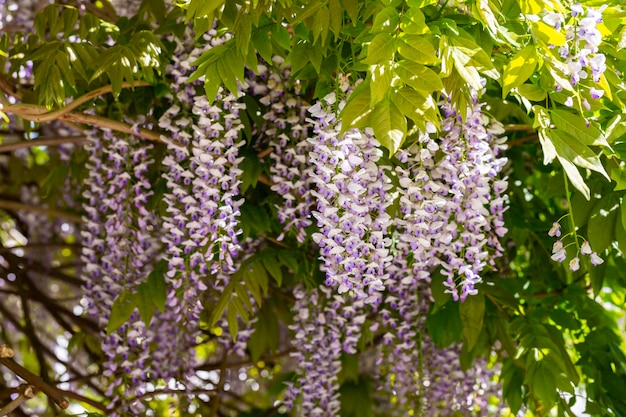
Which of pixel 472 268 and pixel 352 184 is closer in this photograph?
pixel 352 184

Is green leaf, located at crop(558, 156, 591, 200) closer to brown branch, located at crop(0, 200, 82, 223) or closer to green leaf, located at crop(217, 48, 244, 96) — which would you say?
green leaf, located at crop(217, 48, 244, 96)

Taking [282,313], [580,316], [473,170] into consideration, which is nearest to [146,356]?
[282,313]

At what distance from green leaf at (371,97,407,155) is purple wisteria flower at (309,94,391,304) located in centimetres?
30

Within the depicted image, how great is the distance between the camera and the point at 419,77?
6.12ft

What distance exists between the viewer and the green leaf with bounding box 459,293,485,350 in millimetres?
2770

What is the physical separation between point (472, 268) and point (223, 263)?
2.39 ft

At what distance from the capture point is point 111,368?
9.55 ft

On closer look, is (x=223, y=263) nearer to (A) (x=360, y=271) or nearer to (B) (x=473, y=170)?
(A) (x=360, y=271)

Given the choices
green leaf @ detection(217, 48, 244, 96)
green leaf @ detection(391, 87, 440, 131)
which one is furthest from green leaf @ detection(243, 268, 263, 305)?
green leaf @ detection(391, 87, 440, 131)

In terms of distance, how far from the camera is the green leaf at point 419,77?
1.84 metres

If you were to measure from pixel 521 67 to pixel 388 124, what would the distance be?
34 cm

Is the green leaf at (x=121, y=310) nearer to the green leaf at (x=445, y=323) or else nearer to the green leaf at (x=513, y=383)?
the green leaf at (x=445, y=323)

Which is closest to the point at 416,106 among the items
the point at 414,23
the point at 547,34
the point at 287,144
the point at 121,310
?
the point at 414,23

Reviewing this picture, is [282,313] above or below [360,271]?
above
